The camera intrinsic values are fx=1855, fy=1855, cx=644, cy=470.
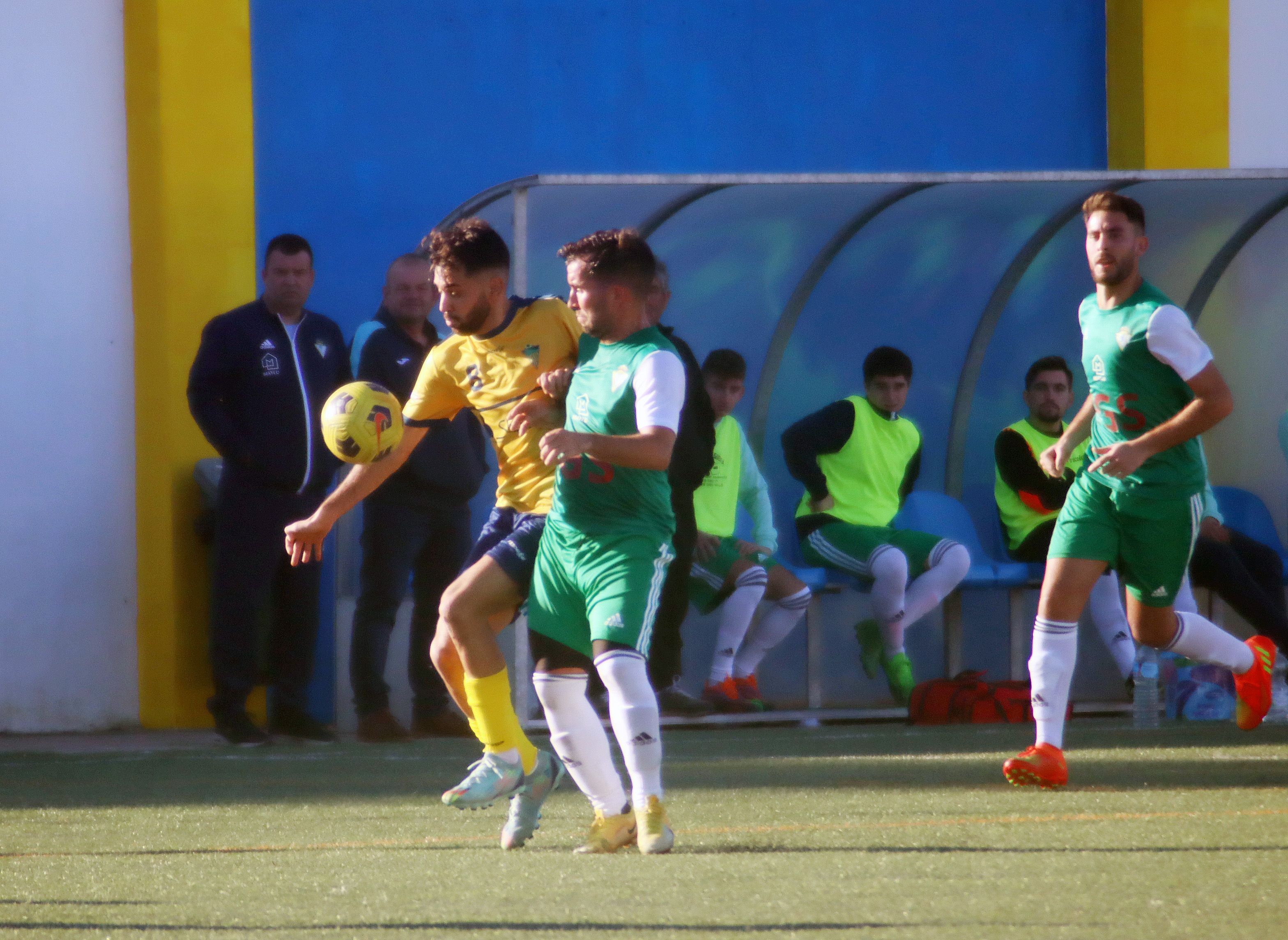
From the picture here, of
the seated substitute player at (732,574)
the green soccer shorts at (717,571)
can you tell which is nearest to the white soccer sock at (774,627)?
the seated substitute player at (732,574)

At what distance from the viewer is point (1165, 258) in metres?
10.1

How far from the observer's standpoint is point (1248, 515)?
32.4 ft

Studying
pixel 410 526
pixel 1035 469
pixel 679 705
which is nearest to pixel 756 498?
pixel 679 705

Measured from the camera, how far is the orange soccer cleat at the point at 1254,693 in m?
6.21

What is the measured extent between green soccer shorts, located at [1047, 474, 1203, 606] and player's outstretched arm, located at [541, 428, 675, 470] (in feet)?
5.80

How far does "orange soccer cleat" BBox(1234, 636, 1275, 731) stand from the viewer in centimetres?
621

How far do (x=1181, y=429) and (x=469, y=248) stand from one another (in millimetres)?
2117

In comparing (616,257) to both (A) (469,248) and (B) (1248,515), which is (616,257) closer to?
(A) (469,248)

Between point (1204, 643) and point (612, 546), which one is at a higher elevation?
point (612, 546)

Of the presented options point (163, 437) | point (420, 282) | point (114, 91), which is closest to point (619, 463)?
point (420, 282)

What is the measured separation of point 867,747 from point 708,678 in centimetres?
206

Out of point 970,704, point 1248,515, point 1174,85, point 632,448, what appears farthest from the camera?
point 1174,85

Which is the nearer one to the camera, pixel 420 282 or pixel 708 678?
pixel 420 282

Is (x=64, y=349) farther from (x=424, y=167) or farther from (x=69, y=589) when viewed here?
(x=424, y=167)
